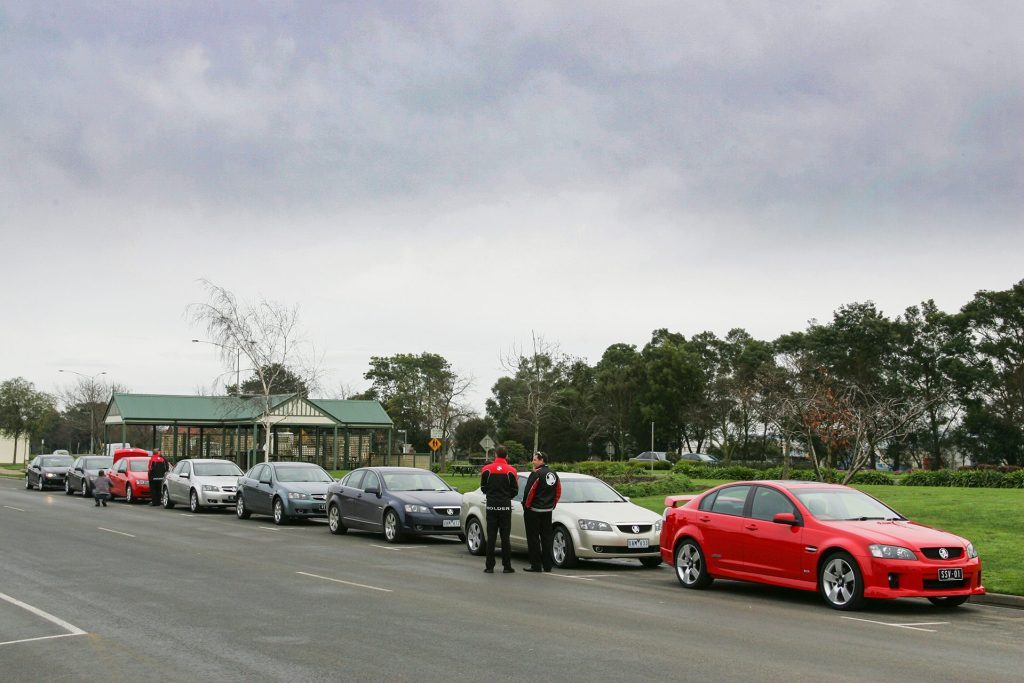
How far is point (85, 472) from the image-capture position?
127 feet

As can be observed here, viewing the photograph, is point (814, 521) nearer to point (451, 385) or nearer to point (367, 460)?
point (367, 460)

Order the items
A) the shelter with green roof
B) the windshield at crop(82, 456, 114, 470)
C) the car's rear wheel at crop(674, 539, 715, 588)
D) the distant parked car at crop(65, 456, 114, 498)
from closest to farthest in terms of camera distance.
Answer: the car's rear wheel at crop(674, 539, 715, 588)
the distant parked car at crop(65, 456, 114, 498)
the windshield at crop(82, 456, 114, 470)
the shelter with green roof

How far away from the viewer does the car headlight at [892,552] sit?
38.0 ft

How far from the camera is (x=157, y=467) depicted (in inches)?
1323

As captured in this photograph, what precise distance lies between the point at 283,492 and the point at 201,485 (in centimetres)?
545

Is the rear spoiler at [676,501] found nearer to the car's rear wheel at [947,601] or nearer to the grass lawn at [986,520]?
the car's rear wheel at [947,601]

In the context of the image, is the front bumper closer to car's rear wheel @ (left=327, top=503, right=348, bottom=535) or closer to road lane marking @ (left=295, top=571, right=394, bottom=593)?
road lane marking @ (left=295, top=571, right=394, bottom=593)

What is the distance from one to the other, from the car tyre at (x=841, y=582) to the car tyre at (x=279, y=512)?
1614 cm

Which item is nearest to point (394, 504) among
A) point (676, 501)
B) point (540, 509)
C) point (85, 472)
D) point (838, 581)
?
point (540, 509)

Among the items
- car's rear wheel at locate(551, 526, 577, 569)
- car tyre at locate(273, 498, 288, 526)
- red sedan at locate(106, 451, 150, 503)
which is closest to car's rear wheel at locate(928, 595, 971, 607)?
car's rear wheel at locate(551, 526, 577, 569)

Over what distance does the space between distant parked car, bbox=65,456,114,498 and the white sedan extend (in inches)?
1022

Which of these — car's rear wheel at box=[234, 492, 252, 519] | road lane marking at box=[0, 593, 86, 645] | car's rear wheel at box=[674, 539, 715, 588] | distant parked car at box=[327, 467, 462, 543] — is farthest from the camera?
car's rear wheel at box=[234, 492, 252, 519]

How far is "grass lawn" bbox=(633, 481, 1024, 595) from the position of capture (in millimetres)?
14924

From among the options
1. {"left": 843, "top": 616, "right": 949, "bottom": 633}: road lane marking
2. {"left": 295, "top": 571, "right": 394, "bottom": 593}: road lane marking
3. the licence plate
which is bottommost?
{"left": 295, "top": 571, "right": 394, "bottom": 593}: road lane marking
